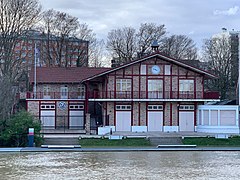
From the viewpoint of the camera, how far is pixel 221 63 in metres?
64.1

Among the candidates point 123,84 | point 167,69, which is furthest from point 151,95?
point 167,69

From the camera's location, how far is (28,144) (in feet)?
118

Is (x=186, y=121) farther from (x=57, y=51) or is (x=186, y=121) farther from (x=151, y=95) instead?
(x=57, y=51)

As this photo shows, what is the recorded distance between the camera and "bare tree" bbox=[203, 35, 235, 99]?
63781 millimetres

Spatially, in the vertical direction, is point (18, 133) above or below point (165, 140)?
above

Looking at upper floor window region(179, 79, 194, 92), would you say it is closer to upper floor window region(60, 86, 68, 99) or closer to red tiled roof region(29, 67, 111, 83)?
red tiled roof region(29, 67, 111, 83)

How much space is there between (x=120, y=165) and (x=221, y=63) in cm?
4144

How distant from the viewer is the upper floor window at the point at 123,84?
1816 inches

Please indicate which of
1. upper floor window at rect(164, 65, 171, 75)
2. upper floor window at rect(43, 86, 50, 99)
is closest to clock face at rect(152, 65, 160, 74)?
upper floor window at rect(164, 65, 171, 75)

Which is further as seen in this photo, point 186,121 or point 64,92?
point 64,92

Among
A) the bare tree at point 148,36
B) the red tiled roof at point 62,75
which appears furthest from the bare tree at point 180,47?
the red tiled roof at point 62,75

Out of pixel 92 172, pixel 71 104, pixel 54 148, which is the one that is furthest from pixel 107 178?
pixel 71 104

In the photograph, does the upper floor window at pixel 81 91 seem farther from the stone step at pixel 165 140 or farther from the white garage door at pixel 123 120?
the stone step at pixel 165 140

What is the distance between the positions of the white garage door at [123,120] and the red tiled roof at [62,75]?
7.27 meters
